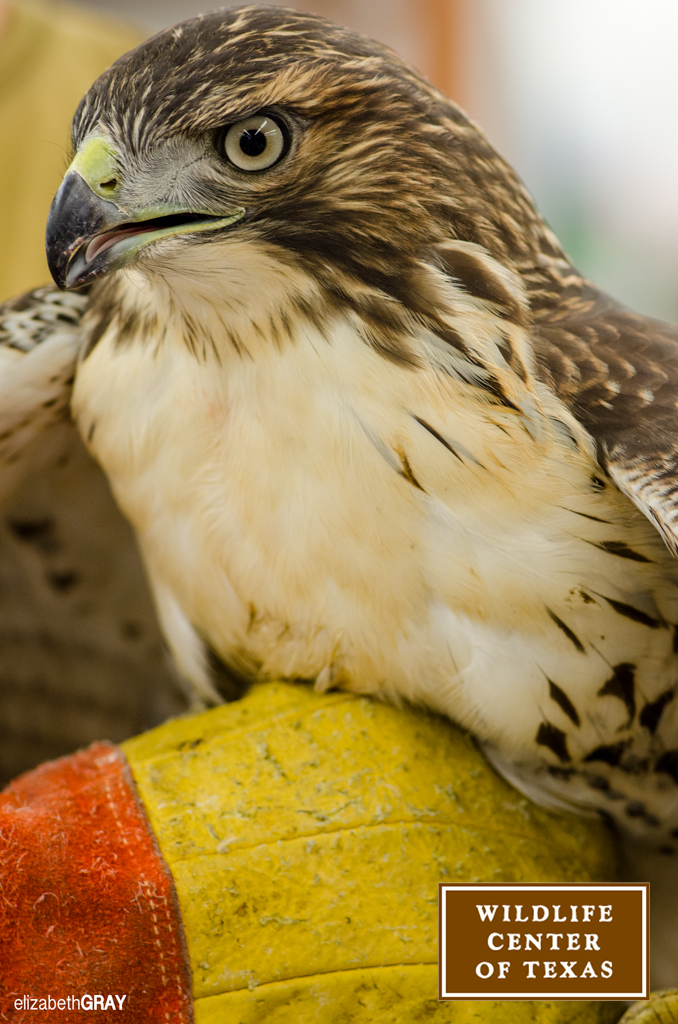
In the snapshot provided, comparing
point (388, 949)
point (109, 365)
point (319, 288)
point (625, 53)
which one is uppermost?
point (625, 53)

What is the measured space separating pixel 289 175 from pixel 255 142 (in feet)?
0.15

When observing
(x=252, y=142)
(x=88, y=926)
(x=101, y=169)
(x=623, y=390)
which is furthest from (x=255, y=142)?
(x=88, y=926)

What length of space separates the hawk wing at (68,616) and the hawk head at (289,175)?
1.70ft

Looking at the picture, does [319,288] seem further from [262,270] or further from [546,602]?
[546,602]

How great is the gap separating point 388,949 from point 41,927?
0.34 m

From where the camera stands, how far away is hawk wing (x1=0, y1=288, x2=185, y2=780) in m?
1.38

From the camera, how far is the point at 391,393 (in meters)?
0.93

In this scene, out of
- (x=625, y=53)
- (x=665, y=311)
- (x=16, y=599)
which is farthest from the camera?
(x=665, y=311)

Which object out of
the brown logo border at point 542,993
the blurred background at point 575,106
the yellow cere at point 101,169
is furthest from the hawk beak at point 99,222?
the blurred background at point 575,106

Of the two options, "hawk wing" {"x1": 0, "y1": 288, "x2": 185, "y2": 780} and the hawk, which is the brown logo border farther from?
"hawk wing" {"x1": 0, "y1": 288, "x2": 185, "y2": 780}

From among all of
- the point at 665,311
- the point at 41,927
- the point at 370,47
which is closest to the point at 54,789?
the point at 41,927

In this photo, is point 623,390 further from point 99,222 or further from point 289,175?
point 99,222

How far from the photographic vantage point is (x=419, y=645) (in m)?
0.96

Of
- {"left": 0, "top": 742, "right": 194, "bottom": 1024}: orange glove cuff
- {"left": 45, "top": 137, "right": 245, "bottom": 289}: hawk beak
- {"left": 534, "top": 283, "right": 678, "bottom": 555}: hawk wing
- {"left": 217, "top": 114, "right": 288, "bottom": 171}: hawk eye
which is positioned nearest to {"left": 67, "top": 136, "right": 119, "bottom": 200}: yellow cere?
{"left": 45, "top": 137, "right": 245, "bottom": 289}: hawk beak
